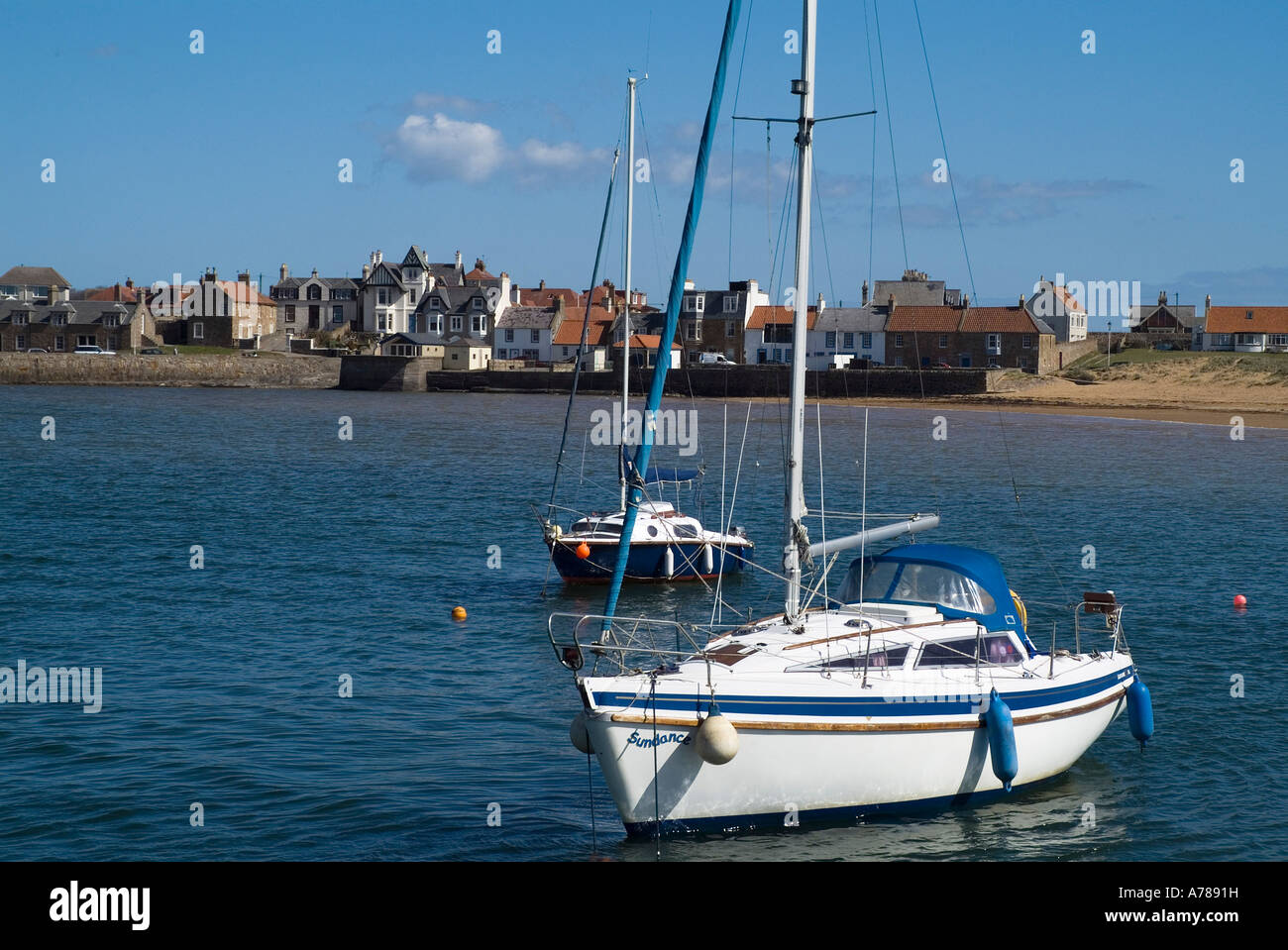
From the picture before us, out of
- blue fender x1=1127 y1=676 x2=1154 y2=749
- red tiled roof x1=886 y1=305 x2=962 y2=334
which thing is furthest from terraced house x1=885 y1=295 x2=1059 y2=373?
blue fender x1=1127 y1=676 x2=1154 y2=749

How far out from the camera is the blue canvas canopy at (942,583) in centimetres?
1695

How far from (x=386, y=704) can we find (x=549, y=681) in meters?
2.77

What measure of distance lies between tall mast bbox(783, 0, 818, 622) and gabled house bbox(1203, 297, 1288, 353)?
9773 cm

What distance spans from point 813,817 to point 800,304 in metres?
5.74

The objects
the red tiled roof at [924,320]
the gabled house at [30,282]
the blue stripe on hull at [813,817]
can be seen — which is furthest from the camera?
the gabled house at [30,282]

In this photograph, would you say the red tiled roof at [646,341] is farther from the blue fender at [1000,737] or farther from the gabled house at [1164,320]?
the blue fender at [1000,737]

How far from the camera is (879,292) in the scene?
121312 millimetres

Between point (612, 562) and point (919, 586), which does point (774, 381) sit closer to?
point (612, 562)

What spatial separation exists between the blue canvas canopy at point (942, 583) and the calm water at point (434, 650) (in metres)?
2.25

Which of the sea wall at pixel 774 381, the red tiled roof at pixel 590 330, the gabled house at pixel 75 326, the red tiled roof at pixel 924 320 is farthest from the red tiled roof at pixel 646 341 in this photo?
the gabled house at pixel 75 326

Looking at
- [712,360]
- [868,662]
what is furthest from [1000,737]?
[712,360]

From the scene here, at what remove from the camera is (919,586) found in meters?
17.2

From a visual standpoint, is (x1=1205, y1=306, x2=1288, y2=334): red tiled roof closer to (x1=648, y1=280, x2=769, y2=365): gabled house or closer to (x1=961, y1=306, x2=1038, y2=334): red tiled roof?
(x1=961, y1=306, x2=1038, y2=334): red tiled roof
